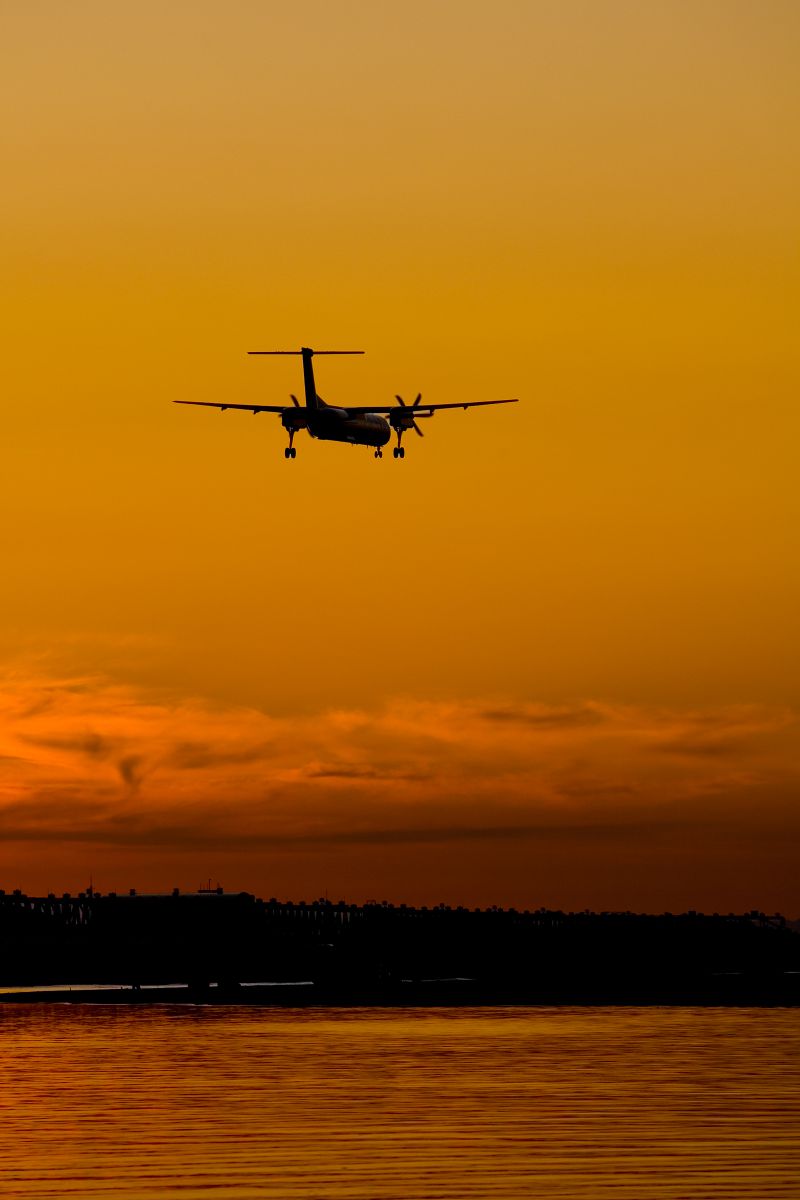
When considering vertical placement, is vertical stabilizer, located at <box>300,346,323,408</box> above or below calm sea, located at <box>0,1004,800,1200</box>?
above

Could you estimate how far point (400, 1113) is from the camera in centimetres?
7950

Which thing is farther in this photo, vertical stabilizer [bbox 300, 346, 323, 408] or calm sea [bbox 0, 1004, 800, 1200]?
vertical stabilizer [bbox 300, 346, 323, 408]

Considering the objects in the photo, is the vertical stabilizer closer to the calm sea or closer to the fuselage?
the fuselage

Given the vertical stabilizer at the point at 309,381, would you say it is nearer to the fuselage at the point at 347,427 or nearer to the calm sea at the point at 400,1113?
the fuselage at the point at 347,427

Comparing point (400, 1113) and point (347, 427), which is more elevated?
point (347, 427)

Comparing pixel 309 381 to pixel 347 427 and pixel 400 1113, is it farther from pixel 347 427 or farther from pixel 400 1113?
pixel 400 1113

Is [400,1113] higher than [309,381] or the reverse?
the reverse

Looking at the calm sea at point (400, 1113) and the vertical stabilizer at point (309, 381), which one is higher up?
the vertical stabilizer at point (309, 381)

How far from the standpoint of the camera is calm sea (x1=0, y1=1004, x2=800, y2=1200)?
61.1 m

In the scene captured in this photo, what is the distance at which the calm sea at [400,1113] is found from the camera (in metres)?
61.1

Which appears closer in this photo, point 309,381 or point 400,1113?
point 400,1113

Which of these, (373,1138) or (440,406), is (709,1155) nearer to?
(373,1138)

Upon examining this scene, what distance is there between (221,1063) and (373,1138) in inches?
1250

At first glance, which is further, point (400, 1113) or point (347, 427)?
point (347, 427)
